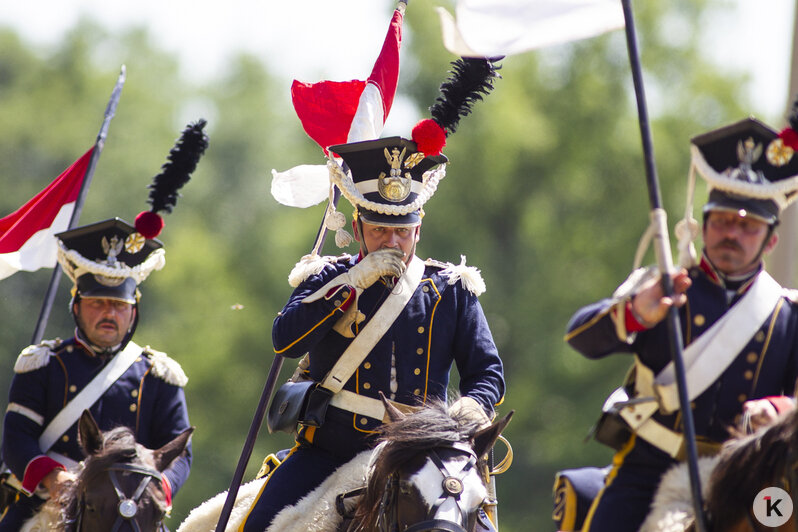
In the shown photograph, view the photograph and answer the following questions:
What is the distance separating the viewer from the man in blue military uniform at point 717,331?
17.6 ft

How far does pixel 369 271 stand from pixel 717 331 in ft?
6.29

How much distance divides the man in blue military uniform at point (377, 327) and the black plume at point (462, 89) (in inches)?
9.0

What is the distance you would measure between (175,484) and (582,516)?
2.79 m

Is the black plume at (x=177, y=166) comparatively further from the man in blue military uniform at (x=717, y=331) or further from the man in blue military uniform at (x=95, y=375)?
the man in blue military uniform at (x=717, y=331)

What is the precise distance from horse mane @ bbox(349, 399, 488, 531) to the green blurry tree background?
53.0ft

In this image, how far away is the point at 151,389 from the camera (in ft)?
27.6

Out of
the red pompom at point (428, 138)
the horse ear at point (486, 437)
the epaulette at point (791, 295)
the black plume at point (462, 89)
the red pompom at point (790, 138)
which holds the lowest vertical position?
the horse ear at point (486, 437)

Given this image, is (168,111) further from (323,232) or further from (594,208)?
(323,232)

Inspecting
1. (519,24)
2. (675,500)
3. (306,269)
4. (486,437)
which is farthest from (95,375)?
(675,500)

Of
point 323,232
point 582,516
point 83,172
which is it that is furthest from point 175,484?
point 83,172

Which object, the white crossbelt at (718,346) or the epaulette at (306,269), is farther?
→ the epaulette at (306,269)

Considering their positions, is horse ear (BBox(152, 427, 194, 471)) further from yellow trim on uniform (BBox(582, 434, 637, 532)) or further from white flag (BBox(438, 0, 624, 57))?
white flag (BBox(438, 0, 624, 57))

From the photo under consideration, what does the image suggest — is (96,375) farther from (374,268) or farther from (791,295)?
(791,295)

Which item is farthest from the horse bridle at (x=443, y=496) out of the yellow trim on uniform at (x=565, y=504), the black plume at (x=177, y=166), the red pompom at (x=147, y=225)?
the black plume at (x=177, y=166)
